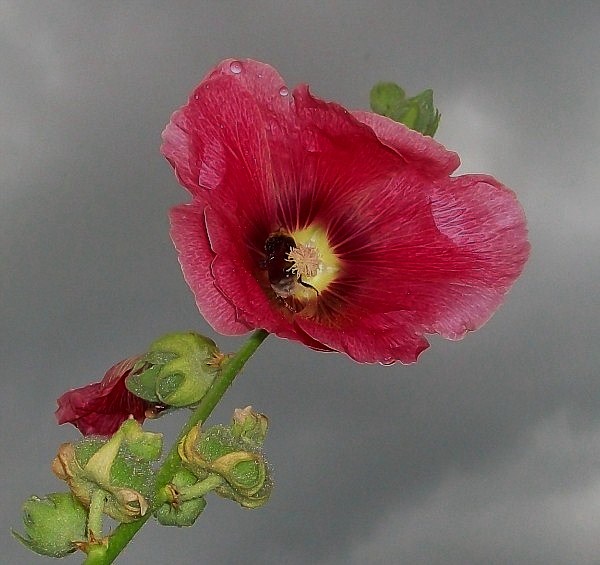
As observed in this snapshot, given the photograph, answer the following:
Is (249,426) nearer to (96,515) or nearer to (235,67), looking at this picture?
(96,515)

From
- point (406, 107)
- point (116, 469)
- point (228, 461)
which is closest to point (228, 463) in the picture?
point (228, 461)

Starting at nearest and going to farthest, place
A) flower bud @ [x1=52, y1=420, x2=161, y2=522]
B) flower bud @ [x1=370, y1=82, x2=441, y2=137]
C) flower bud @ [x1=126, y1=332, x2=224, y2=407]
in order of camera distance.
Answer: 1. flower bud @ [x1=52, y1=420, x2=161, y2=522]
2. flower bud @ [x1=126, y1=332, x2=224, y2=407]
3. flower bud @ [x1=370, y1=82, x2=441, y2=137]

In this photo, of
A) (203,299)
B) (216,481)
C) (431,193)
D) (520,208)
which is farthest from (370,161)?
(216,481)

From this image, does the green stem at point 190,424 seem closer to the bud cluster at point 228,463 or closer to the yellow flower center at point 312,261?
the bud cluster at point 228,463

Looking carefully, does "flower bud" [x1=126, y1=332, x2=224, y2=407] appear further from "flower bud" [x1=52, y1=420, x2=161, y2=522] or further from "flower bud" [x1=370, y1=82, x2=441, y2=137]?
"flower bud" [x1=370, y1=82, x2=441, y2=137]

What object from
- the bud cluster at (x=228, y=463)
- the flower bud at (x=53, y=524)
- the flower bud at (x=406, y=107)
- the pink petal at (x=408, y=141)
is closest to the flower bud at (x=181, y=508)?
the bud cluster at (x=228, y=463)

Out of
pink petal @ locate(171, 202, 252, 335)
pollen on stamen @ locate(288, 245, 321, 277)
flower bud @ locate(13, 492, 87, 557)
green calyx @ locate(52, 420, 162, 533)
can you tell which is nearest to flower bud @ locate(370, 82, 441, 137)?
pollen on stamen @ locate(288, 245, 321, 277)
